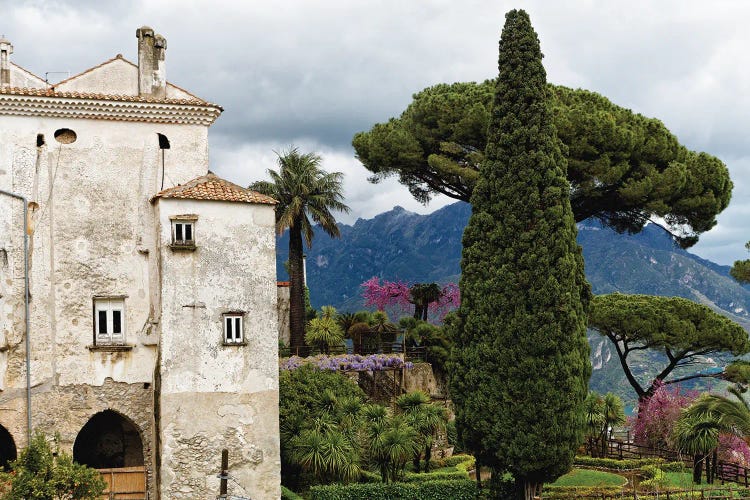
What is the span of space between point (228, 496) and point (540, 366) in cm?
930

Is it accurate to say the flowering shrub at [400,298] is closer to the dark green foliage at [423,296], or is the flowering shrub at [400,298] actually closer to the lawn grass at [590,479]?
the dark green foliage at [423,296]


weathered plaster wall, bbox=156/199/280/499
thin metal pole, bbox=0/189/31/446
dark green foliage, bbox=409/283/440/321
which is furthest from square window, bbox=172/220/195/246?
dark green foliage, bbox=409/283/440/321

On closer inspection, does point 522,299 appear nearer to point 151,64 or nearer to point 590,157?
point 151,64

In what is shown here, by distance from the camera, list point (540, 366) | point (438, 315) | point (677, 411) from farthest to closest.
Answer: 1. point (438, 315)
2. point (677, 411)
3. point (540, 366)

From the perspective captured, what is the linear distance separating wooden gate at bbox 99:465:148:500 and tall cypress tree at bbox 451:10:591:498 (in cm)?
936

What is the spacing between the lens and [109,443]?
84.8 ft

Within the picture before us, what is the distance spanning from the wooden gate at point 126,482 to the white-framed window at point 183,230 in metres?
6.37

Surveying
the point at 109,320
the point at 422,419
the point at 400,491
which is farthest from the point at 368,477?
the point at 109,320

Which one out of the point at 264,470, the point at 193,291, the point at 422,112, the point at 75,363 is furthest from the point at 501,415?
the point at 422,112

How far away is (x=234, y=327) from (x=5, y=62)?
9534 mm

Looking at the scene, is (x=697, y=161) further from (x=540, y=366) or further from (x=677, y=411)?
(x=540, y=366)

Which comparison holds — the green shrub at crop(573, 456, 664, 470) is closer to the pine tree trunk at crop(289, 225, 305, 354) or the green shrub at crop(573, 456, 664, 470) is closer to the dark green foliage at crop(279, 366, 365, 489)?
the dark green foliage at crop(279, 366, 365, 489)

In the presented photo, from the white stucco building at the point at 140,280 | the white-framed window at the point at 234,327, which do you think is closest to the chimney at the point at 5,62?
the white stucco building at the point at 140,280

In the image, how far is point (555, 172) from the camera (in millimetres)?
25406
